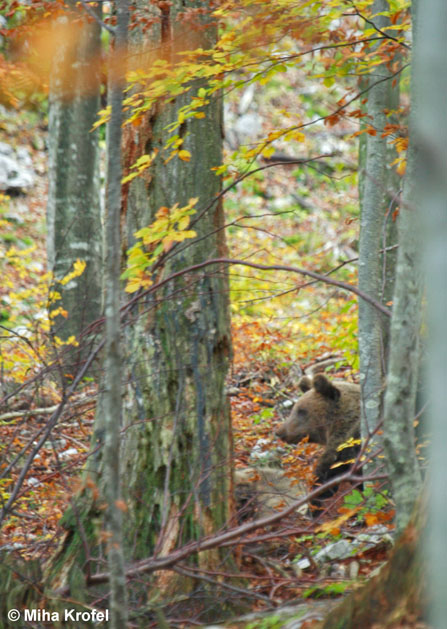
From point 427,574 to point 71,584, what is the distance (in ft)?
6.45

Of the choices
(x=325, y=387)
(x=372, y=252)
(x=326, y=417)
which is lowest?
(x=326, y=417)

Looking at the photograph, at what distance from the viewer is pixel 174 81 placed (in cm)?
436

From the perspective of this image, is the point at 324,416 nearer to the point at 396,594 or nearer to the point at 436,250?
the point at 396,594

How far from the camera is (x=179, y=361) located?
4250mm

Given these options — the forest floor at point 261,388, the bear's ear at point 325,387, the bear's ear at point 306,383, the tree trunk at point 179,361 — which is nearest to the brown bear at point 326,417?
the bear's ear at point 325,387

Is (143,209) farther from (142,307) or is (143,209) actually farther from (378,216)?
(378,216)

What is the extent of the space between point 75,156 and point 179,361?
298 inches

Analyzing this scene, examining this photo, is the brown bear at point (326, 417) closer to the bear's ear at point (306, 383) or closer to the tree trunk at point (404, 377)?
the bear's ear at point (306, 383)

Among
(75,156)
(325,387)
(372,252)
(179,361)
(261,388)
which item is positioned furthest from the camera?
(75,156)

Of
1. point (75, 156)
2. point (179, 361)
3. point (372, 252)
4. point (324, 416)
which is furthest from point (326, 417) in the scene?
point (75, 156)

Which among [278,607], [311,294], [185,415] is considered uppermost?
[311,294]

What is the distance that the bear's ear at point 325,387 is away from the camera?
25.3ft

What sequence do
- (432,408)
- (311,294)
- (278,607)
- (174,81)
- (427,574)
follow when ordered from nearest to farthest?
(432,408) < (427,574) < (278,607) < (174,81) < (311,294)

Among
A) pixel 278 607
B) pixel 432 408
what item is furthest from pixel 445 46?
pixel 278 607
